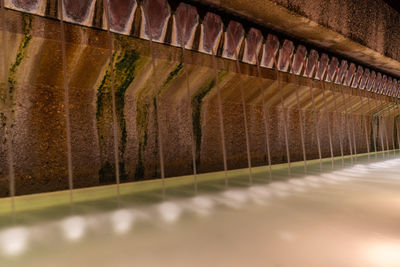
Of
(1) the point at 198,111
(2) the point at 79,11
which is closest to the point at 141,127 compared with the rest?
(1) the point at 198,111

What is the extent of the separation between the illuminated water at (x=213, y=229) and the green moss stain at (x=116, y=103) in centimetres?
18

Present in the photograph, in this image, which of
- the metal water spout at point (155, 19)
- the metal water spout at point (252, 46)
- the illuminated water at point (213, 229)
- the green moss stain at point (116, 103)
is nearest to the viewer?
the illuminated water at point (213, 229)

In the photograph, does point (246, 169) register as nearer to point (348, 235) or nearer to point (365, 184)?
point (365, 184)

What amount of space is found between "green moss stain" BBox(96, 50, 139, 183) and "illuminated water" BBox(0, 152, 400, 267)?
18 centimetres

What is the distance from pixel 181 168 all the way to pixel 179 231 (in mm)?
1553

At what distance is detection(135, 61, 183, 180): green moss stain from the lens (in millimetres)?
2686

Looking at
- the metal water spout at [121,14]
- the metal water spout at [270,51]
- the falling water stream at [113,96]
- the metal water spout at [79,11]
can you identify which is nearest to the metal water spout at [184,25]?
the metal water spout at [121,14]

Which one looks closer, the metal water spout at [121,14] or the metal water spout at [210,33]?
the metal water spout at [121,14]

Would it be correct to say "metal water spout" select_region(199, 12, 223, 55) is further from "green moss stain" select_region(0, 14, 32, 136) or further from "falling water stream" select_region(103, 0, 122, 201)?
"green moss stain" select_region(0, 14, 32, 136)

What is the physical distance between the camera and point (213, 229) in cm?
145

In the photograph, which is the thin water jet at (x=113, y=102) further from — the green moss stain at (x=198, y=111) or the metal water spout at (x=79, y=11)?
the green moss stain at (x=198, y=111)

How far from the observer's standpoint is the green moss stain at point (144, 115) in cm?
269

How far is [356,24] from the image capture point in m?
3.64

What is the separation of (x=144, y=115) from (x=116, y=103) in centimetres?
30
